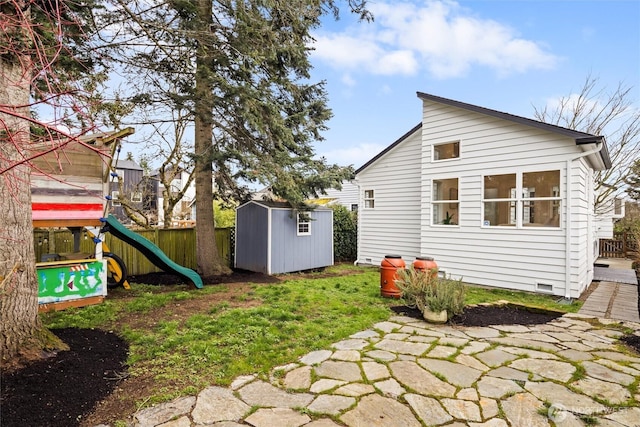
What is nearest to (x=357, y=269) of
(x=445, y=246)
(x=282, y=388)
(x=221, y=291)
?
(x=445, y=246)

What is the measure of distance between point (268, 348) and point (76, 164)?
4.61 meters

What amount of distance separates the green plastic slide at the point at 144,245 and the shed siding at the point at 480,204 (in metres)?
5.88

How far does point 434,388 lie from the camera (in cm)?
295

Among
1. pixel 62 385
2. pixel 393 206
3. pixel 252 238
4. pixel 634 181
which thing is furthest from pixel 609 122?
pixel 62 385

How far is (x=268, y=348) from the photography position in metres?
3.71

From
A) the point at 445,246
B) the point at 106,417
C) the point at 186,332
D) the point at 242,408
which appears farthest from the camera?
the point at 445,246

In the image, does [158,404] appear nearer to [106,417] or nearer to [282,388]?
[106,417]

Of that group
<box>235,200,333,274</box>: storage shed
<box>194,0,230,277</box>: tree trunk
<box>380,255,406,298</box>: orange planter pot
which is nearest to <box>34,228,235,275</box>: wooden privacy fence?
<box>235,200,333,274</box>: storage shed

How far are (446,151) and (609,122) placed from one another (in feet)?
34.3

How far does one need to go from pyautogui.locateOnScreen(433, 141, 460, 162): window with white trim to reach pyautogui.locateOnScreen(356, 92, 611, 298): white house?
0.08ft

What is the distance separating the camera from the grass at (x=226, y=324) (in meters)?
3.21

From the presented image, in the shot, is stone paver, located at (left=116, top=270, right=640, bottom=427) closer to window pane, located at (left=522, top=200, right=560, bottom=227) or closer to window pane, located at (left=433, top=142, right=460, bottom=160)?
window pane, located at (left=522, top=200, right=560, bottom=227)

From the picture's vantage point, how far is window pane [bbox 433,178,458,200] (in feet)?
27.7

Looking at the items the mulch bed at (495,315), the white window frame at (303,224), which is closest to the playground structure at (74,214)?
the white window frame at (303,224)
